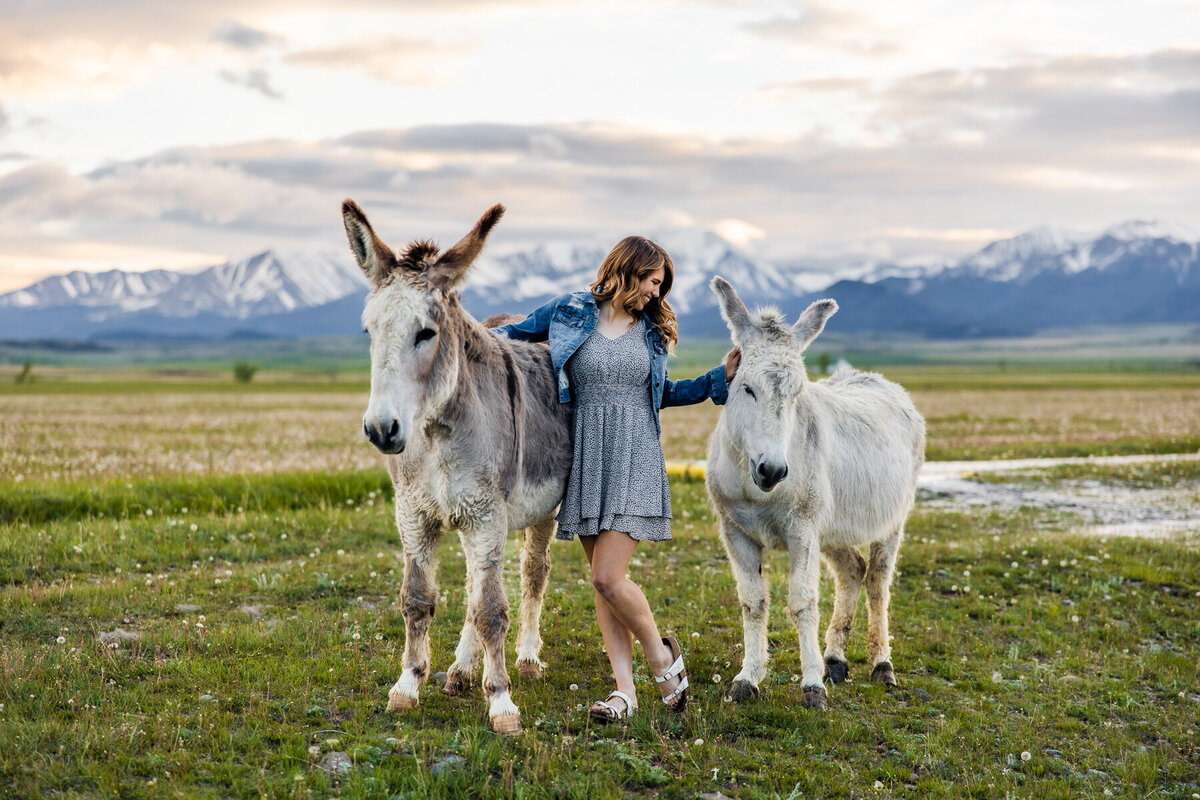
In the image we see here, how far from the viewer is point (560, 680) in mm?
7426

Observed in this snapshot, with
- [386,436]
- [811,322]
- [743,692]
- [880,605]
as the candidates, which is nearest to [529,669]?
[743,692]

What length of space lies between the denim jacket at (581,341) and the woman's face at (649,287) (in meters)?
0.23

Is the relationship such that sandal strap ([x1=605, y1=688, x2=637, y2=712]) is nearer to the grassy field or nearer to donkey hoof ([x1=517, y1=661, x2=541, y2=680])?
the grassy field

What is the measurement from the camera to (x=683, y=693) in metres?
6.70

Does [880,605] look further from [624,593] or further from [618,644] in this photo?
[624,593]

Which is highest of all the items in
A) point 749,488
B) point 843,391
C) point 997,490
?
point 843,391

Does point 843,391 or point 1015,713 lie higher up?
point 843,391

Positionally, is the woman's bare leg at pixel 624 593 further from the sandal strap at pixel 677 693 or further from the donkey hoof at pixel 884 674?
the donkey hoof at pixel 884 674

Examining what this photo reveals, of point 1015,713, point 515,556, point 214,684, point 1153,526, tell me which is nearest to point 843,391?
point 1015,713

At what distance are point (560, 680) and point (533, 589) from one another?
0.94 meters

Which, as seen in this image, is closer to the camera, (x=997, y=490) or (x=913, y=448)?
(x=913, y=448)

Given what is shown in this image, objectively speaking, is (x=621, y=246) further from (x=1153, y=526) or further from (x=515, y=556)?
(x=1153, y=526)

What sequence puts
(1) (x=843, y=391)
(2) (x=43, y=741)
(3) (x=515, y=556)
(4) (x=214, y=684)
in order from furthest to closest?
(3) (x=515, y=556) < (1) (x=843, y=391) < (4) (x=214, y=684) < (2) (x=43, y=741)

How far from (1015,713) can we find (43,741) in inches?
298
